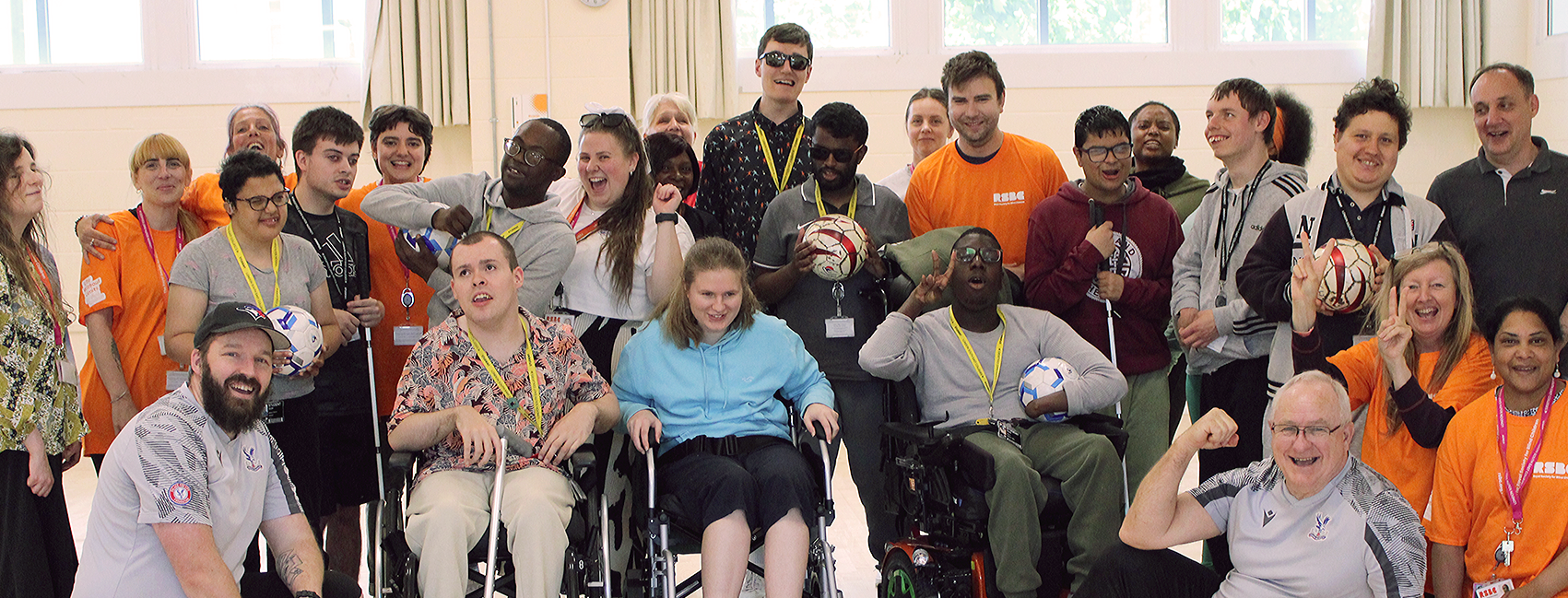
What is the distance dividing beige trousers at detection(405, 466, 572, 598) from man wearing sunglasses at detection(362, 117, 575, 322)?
2.07ft

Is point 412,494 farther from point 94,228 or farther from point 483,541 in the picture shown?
point 94,228

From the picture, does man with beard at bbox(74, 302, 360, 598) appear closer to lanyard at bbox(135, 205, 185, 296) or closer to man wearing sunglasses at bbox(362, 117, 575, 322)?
man wearing sunglasses at bbox(362, 117, 575, 322)

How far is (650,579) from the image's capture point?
2832mm

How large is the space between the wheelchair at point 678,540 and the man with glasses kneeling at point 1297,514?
73cm

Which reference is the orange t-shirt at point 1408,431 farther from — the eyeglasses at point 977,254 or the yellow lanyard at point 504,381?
the yellow lanyard at point 504,381

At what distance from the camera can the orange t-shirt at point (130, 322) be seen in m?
3.21

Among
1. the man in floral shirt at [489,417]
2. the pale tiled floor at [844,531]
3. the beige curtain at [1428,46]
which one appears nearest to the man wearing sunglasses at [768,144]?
the man in floral shirt at [489,417]

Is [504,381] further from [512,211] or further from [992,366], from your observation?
[992,366]

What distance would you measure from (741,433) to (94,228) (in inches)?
73.3

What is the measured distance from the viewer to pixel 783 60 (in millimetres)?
3764

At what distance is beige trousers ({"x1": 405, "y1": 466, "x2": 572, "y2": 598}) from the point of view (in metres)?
2.63

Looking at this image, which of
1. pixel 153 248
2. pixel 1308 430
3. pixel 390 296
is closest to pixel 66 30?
pixel 153 248

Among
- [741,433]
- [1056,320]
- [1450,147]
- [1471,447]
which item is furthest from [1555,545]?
[1450,147]

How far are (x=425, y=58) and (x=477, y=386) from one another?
3629 mm
